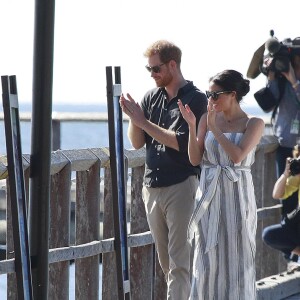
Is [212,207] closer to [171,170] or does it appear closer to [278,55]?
[171,170]

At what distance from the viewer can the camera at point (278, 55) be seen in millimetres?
8992

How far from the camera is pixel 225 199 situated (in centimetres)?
666

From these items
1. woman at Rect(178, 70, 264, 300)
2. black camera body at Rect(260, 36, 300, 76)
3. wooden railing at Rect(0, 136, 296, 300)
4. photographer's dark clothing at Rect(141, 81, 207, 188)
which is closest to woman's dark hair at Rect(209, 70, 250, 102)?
woman at Rect(178, 70, 264, 300)

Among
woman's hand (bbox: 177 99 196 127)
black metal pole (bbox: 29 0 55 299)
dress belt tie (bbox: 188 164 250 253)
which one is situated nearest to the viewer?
black metal pole (bbox: 29 0 55 299)

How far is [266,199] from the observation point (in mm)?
9266

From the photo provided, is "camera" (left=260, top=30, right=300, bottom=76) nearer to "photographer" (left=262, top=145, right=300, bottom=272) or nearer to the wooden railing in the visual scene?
"photographer" (left=262, top=145, right=300, bottom=272)

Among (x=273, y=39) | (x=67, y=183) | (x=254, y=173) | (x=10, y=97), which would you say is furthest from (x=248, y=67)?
(x=10, y=97)

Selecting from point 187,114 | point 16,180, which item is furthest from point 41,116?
point 187,114

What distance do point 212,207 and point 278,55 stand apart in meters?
2.73

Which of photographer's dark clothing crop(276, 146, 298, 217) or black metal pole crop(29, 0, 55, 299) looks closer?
black metal pole crop(29, 0, 55, 299)

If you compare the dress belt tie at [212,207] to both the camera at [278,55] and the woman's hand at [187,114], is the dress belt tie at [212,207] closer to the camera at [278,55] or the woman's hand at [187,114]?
the woman's hand at [187,114]

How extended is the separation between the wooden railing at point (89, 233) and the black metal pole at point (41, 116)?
123 centimetres

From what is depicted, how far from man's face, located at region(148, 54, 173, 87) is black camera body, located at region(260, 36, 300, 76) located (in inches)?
96.2

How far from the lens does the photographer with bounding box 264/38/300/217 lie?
9008mm
